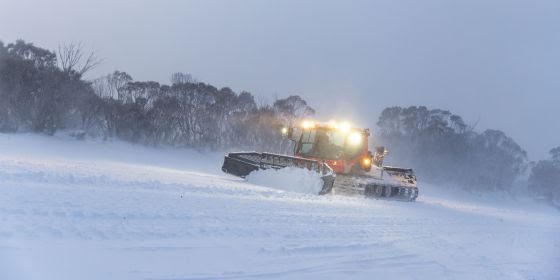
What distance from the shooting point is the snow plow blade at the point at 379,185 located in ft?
53.2

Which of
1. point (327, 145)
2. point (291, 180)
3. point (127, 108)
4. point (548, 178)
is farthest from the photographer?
point (548, 178)

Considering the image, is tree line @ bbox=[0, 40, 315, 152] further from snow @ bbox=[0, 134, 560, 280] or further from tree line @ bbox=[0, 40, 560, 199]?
snow @ bbox=[0, 134, 560, 280]

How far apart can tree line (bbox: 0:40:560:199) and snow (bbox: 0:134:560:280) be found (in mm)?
22340

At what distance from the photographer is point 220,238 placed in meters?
6.84

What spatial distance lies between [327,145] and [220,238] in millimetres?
11126

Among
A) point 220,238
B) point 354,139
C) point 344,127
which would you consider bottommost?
point 220,238

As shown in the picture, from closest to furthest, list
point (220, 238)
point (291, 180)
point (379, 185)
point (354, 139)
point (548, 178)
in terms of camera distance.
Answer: point (220, 238), point (291, 180), point (379, 185), point (354, 139), point (548, 178)

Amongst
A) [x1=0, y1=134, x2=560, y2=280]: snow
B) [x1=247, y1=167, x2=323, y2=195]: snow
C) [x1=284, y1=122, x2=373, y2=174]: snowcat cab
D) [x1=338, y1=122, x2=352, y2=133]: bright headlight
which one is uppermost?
[x1=338, y1=122, x2=352, y2=133]: bright headlight

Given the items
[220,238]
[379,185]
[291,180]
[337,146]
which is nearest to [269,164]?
[291,180]

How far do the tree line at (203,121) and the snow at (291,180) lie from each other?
1962 cm

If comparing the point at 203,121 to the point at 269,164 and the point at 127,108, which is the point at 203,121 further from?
the point at 269,164


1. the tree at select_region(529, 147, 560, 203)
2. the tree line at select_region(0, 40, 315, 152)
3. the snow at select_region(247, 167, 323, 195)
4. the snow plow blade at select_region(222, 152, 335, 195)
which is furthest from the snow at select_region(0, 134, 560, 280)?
the tree at select_region(529, 147, 560, 203)

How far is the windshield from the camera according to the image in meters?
17.4

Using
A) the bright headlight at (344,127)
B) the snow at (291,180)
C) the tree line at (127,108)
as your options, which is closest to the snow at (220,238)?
the snow at (291,180)
